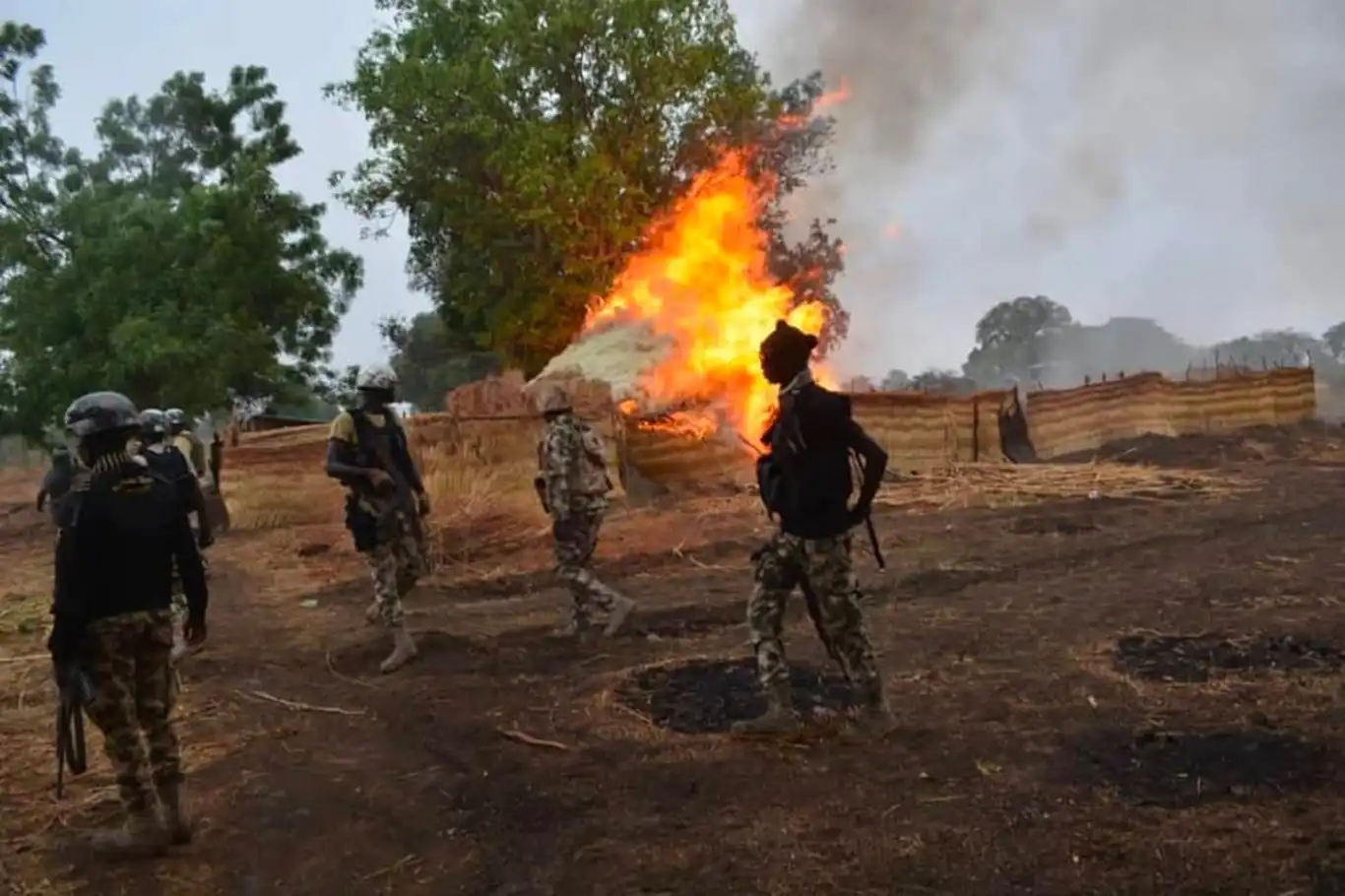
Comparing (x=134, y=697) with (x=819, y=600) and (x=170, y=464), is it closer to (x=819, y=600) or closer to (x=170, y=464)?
(x=819, y=600)

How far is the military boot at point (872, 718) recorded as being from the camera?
5.95 meters

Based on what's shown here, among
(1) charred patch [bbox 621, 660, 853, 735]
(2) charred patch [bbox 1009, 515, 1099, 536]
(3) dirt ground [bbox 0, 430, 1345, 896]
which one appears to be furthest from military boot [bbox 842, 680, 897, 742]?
(2) charred patch [bbox 1009, 515, 1099, 536]

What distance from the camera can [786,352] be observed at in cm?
600

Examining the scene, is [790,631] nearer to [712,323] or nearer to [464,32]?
[712,323]

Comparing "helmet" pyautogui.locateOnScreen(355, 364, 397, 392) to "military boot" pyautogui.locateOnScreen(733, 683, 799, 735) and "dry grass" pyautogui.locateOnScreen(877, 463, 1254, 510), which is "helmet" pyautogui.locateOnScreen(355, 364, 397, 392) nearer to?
"military boot" pyautogui.locateOnScreen(733, 683, 799, 735)

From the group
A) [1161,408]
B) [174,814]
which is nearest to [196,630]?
[174,814]

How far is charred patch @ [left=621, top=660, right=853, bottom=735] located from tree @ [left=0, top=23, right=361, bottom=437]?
18206 millimetres

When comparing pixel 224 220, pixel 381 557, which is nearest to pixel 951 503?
pixel 381 557

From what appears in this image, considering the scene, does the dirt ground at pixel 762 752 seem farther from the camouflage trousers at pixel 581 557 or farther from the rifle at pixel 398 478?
the rifle at pixel 398 478

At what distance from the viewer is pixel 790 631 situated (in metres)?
8.76

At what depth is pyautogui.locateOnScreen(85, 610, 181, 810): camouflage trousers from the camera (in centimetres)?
496

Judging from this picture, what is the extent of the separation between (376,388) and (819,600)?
383cm

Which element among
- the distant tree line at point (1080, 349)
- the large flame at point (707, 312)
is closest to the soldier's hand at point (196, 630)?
the large flame at point (707, 312)

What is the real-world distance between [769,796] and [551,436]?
4257mm
